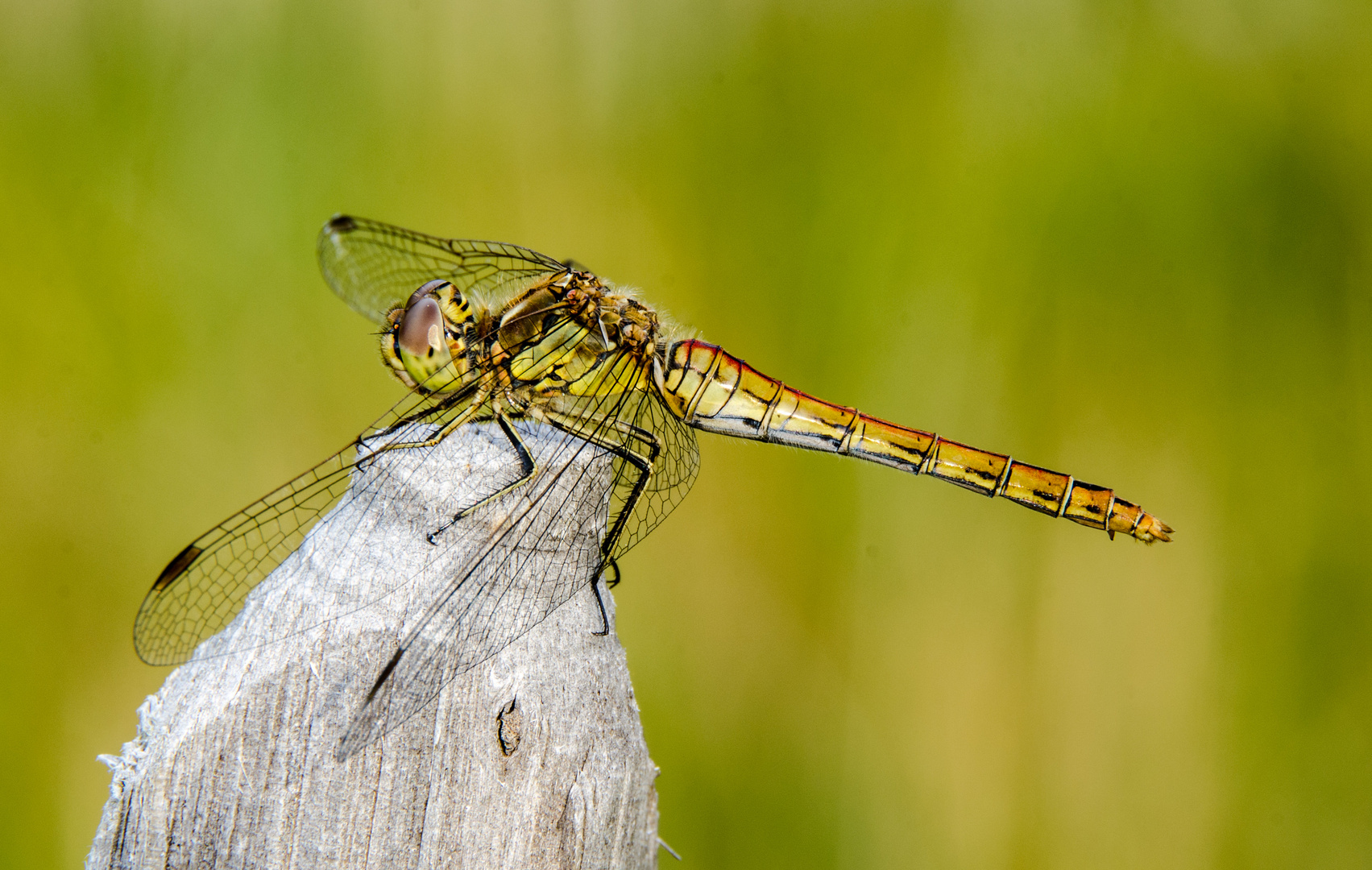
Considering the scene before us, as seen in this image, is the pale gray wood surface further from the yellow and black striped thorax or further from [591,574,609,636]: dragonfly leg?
the yellow and black striped thorax

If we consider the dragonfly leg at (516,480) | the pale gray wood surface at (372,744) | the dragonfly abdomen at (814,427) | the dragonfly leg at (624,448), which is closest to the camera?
the pale gray wood surface at (372,744)

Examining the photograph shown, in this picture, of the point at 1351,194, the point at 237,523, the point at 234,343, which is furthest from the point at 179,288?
the point at 1351,194

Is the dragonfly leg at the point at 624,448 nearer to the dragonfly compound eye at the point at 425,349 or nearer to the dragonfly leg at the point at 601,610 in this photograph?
the dragonfly compound eye at the point at 425,349

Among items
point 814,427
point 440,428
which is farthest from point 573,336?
point 814,427

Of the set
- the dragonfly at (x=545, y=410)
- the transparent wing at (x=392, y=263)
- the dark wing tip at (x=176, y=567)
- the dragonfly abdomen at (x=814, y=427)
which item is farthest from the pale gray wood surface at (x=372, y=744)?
the transparent wing at (x=392, y=263)

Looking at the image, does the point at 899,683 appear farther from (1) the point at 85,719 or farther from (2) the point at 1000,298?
(1) the point at 85,719

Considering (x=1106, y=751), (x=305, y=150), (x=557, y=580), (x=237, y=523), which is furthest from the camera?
(x=305, y=150)
